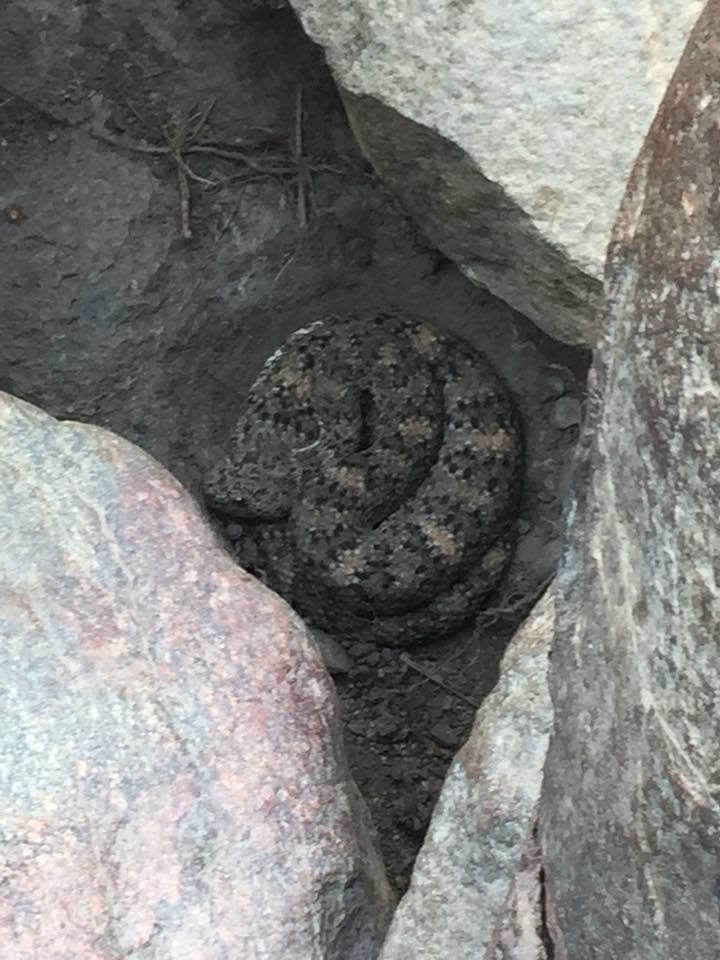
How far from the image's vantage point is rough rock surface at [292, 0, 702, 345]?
171 centimetres

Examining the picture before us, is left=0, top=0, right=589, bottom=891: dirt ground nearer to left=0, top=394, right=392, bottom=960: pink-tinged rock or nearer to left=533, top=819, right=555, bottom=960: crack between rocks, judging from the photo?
left=0, top=394, right=392, bottom=960: pink-tinged rock

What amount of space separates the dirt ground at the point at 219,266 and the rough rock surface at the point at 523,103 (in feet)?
1.52

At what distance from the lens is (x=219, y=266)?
2.46 metres

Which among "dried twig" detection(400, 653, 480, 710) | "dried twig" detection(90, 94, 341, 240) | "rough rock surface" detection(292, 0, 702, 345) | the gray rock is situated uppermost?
"rough rock surface" detection(292, 0, 702, 345)

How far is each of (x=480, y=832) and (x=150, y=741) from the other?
0.43 metres

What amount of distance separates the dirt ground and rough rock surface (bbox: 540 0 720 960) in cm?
119

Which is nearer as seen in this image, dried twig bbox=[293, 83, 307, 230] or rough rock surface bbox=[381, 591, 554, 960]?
rough rock surface bbox=[381, 591, 554, 960]

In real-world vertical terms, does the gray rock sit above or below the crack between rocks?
above

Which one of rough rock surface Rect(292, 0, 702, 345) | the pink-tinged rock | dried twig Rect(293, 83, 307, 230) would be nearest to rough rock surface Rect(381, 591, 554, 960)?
the pink-tinged rock

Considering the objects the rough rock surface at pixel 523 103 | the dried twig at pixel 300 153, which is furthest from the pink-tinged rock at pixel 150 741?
the dried twig at pixel 300 153

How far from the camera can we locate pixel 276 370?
258cm

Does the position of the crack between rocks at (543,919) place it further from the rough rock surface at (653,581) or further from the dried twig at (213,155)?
the dried twig at (213,155)

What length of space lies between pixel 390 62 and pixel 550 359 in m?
0.77

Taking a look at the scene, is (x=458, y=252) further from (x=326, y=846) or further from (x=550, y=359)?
(x=326, y=846)
